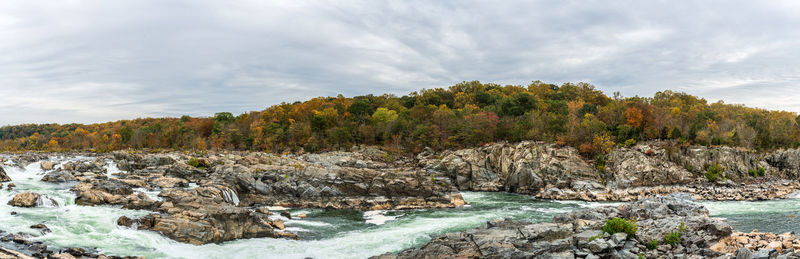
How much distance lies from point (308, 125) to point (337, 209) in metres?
39.4

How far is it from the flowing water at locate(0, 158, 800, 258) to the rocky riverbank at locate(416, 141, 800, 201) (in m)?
6.30

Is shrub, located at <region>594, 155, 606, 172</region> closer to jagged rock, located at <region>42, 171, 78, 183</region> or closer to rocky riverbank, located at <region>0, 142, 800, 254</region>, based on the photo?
rocky riverbank, located at <region>0, 142, 800, 254</region>

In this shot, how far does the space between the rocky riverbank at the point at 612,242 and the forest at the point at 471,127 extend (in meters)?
33.5

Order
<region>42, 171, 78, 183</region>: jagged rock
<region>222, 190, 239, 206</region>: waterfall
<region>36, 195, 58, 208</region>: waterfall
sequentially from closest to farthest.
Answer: <region>36, 195, 58, 208</region>: waterfall → <region>222, 190, 239, 206</region>: waterfall → <region>42, 171, 78, 183</region>: jagged rock

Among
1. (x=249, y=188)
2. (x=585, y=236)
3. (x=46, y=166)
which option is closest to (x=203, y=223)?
(x=249, y=188)

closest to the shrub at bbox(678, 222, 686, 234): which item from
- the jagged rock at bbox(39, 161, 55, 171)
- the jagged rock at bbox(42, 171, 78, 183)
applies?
the jagged rock at bbox(42, 171, 78, 183)

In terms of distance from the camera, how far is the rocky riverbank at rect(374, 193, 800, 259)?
49.3 feet

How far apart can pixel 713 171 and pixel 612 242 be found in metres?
37.9

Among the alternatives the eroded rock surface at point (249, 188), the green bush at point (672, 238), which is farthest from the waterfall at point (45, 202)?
the green bush at point (672, 238)

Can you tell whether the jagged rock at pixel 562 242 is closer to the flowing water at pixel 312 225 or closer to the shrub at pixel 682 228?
the shrub at pixel 682 228

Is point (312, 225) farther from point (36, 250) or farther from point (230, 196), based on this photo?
point (36, 250)

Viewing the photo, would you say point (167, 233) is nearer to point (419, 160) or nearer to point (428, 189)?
point (428, 189)

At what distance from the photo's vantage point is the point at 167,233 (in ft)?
61.2

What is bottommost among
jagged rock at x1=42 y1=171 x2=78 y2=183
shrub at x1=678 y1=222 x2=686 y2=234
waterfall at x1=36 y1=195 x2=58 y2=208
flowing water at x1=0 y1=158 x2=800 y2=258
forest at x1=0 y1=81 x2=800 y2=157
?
flowing water at x1=0 y1=158 x2=800 y2=258
